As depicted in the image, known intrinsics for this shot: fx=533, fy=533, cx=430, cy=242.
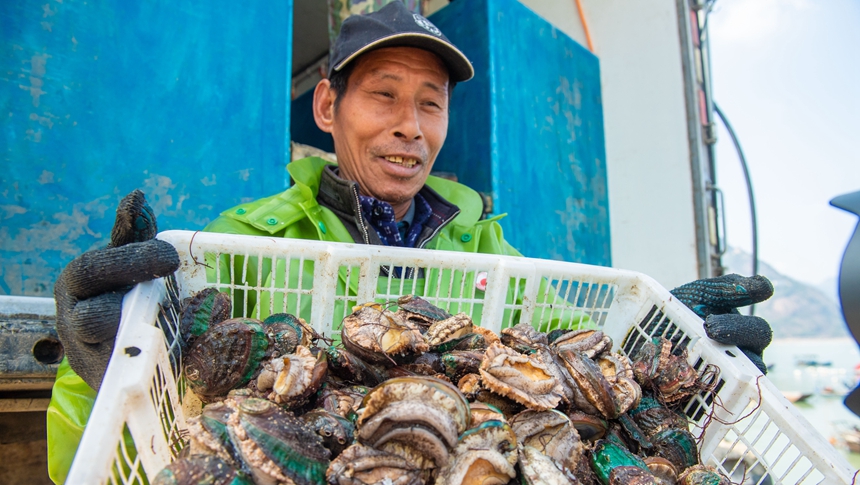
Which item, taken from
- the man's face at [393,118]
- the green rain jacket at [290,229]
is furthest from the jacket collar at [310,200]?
the man's face at [393,118]

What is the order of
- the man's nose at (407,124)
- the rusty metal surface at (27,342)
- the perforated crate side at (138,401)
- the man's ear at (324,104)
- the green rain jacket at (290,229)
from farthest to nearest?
the man's ear at (324,104), the man's nose at (407,124), the rusty metal surface at (27,342), the green rain jacket at (290,229), the perforated crate side at (138,401)

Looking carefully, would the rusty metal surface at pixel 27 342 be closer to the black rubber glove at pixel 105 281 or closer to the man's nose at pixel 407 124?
the black rubber glove at pixel 105 281

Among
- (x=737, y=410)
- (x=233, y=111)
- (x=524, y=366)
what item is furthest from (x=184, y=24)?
(x=737, y=410)

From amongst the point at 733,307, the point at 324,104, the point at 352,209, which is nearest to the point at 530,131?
the point at 324,104

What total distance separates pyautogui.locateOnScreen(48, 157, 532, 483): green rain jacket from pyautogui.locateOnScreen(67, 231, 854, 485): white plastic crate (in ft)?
0.42

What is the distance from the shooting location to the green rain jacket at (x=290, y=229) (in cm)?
128

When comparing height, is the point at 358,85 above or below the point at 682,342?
above

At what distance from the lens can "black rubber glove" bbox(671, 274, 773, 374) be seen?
148cm

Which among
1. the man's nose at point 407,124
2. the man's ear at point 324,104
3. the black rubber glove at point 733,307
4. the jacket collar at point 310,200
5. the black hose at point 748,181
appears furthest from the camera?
the black hose at point 748,181

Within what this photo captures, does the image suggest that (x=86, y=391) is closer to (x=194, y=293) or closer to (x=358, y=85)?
(x=194, y=293)

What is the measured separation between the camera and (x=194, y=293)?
1.47 metres

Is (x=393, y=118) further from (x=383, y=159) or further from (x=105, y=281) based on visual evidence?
(x=105, y=281)

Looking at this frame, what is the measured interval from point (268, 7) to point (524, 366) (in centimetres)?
265

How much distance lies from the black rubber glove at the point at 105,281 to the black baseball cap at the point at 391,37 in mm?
1276
